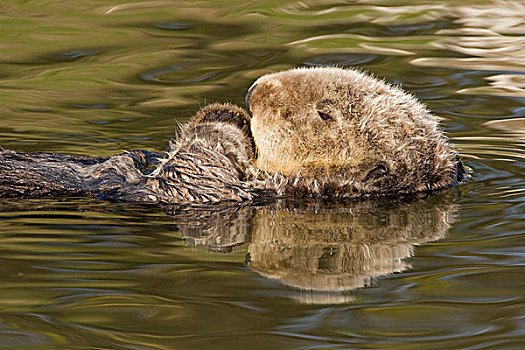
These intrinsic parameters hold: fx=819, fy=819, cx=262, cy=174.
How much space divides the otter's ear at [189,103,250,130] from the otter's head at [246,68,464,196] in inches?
9.2

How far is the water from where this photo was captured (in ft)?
9.78

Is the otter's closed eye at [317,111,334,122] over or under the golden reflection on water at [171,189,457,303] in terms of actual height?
over

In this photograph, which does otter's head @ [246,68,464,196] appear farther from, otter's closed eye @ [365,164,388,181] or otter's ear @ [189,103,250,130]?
otter's ear @ [189,103,250,130]

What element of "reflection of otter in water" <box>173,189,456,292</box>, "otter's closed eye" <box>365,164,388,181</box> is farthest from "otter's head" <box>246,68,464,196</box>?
"reflection of otter in water" <box>173,189,456,292</box>

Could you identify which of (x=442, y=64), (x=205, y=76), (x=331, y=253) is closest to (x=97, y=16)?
(x=205, y=76)

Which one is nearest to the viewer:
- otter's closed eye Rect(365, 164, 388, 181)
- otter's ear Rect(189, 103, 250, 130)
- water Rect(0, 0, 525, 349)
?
water Rect(0, 0, 525, 349)

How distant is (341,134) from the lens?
4.87 metres

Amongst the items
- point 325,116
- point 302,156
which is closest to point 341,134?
point 325,116

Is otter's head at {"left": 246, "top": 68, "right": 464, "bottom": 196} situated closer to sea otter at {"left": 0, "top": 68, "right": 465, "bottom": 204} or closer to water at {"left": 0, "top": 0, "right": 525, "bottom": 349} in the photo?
sea otter at {"left": 0, "top": 68, "right": 465, "bottom": 204}

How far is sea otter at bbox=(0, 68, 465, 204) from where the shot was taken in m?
4.87

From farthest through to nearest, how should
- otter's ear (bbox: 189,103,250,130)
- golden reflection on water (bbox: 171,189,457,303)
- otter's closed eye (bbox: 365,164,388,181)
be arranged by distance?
otter's ear (bbox: 189,103,250,130), otter's closed eye (bbox: 365,164,388,181), golden reflection on water (bbox: 171,189,457,303)

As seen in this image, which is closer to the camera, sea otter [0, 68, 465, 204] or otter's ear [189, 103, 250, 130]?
sea otter [0, 68, 465, 204]

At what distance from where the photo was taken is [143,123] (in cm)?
745

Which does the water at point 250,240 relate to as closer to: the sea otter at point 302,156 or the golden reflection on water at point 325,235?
the golden reflection on water at point 325,235
